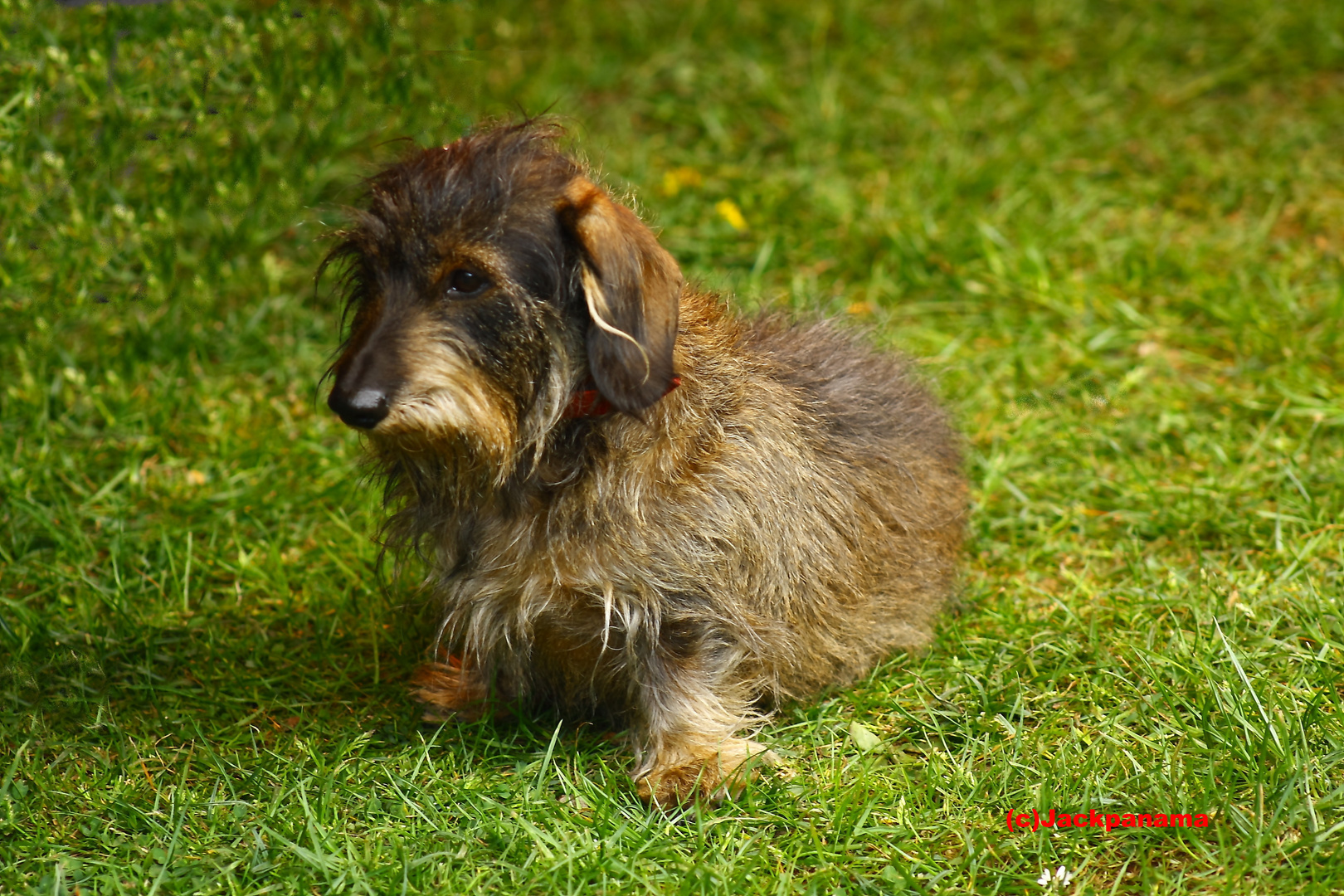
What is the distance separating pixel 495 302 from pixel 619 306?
29cm

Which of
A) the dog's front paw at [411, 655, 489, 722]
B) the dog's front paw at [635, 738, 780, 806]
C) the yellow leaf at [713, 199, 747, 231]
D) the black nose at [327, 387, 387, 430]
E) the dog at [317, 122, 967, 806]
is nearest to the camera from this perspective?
the black nose at [327, 387, 387, 430]

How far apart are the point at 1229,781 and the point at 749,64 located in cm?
509

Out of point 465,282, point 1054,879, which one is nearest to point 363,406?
point 465,282

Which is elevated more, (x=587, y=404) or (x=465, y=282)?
(x=465, y=282)

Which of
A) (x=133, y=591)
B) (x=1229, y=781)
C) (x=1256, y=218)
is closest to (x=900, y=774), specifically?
(x=1229, y=781)

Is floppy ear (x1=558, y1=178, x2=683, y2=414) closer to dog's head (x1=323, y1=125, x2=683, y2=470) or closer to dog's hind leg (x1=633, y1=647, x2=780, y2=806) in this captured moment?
dog's head (x1=323, y1=125, x2=683, y2=470)

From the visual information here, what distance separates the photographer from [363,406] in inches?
113

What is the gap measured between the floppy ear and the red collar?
125 millimetres

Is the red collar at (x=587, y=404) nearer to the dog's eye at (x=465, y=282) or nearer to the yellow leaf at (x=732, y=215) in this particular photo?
the dog's eye at (x=465, y=282)

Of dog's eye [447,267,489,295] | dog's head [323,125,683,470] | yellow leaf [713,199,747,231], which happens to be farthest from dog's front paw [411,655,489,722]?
yellow leaf [713,199,747,231]

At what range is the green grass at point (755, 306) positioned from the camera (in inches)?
126

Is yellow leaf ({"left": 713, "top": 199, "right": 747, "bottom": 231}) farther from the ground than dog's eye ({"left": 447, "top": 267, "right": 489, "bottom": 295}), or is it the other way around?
dog's eye ({"left": 447, "top": 267, "right": 489, "bottom": 295})

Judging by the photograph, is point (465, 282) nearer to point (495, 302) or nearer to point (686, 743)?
point (495, 302)

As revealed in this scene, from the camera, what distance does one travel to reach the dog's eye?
117 inches
